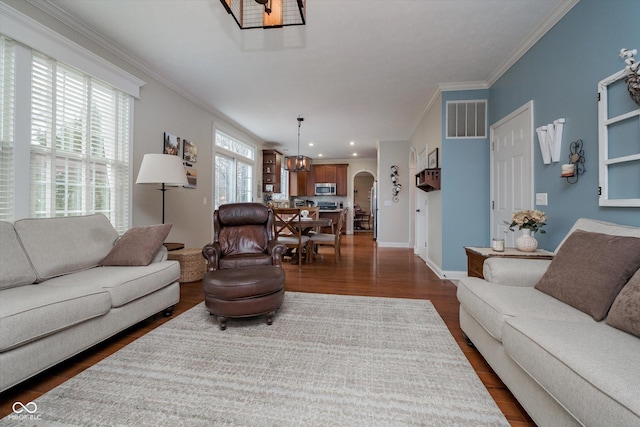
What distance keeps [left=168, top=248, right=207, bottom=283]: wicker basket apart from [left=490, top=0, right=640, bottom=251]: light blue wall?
12.9 ft

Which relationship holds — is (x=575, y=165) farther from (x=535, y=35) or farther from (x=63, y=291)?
(x=63, y=291)

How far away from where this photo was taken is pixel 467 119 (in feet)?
12.5

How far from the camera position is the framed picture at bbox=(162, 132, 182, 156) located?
12.3 ft

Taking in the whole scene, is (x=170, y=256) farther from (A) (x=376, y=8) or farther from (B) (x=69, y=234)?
(A) (x=376, y=8)

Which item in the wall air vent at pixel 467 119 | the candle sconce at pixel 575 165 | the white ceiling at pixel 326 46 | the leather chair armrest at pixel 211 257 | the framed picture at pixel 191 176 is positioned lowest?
the leather chair armrest at pixel 211 257

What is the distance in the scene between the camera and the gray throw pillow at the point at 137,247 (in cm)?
233

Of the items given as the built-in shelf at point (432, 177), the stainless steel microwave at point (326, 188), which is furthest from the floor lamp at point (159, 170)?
the stainless steel microwave at point (326, 188)

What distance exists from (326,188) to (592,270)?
8.18 meters

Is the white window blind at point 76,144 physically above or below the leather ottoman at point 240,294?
above

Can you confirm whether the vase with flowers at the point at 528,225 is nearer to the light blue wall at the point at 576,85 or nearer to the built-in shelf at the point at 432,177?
the light blue wall at the point at 576,85

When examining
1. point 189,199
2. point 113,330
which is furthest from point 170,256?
point 113,330

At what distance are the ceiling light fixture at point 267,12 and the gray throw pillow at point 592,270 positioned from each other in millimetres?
2259

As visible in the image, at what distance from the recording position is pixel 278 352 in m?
1.85

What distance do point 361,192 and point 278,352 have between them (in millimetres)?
11639
